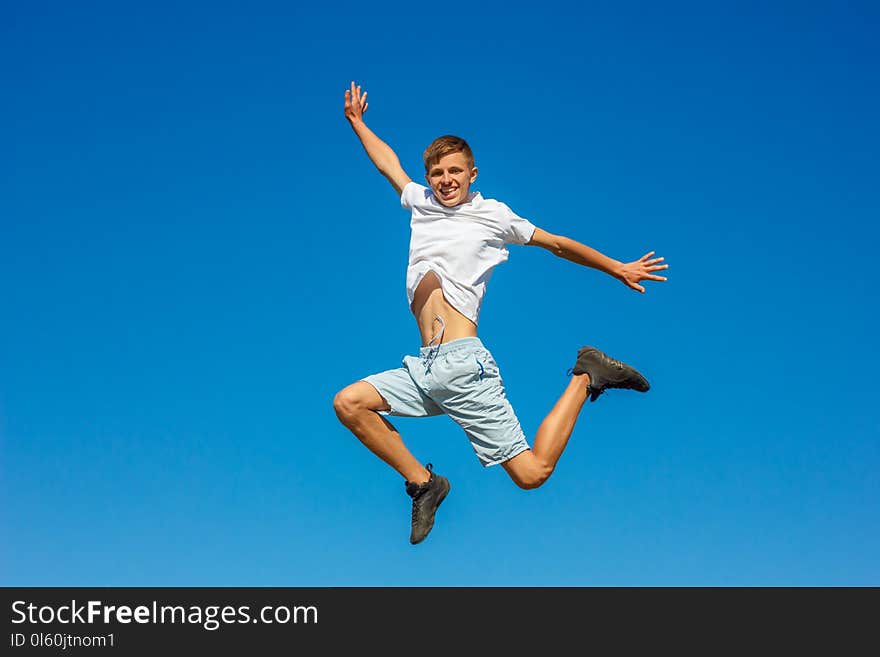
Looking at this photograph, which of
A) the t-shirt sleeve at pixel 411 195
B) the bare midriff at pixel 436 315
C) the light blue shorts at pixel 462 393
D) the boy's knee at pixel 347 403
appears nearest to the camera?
the boy's knee at pixel 347 403

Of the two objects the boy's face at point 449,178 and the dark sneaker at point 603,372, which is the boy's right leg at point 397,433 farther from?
the boy's face at point 449,178

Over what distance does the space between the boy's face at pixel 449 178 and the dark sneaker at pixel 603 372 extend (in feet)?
5.62

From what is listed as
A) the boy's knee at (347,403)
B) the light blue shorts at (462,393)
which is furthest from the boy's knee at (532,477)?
the boy's knee at (347,403)

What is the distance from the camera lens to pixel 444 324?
26.2ft

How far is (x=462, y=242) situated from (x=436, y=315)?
63cm

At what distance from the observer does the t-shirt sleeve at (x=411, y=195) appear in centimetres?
838

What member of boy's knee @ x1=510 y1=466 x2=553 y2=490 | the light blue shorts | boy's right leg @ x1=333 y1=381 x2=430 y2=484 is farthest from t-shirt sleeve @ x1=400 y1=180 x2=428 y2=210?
boy's knee @ x1=510 y1=466 x2=553 y2=490

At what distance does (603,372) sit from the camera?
8.39 meters

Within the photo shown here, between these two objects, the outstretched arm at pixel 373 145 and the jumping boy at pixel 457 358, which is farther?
the outstretched arm at pixel 373 145
